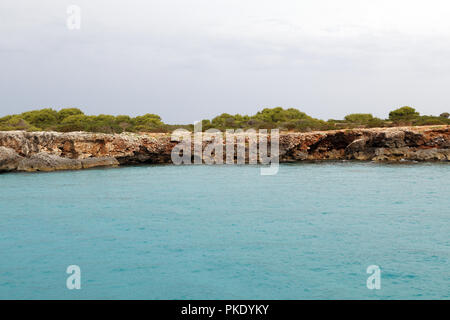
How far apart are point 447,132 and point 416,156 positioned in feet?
11.9

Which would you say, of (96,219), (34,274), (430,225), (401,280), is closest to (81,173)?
(96,219)

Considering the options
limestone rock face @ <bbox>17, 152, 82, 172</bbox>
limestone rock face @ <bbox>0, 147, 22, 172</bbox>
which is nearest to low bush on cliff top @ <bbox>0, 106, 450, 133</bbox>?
limestone rock face @ <bbox>17, 152, 82, 172</bbox>

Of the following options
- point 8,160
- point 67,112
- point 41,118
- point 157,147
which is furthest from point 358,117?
point 8,160

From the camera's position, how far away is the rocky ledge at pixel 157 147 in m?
31.5

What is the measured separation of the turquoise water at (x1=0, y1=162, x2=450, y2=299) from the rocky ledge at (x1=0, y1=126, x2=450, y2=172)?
940cm

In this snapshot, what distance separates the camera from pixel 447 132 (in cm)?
3444

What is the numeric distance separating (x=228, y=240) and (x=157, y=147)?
25.7 m

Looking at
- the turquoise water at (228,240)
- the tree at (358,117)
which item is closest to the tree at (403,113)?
the tree at (358,117)

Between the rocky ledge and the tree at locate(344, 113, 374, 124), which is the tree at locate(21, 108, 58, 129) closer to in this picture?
the rocky ledge

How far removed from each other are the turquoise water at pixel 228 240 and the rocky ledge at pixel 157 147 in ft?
30.8

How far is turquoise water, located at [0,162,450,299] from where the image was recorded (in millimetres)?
8078

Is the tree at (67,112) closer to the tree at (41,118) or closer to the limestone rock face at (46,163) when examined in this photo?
the tree at (41,118)

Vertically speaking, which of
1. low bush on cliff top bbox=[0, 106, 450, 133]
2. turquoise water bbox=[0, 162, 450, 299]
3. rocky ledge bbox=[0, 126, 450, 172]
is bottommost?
turquoise water bbox=[0, 162, 450, 299]

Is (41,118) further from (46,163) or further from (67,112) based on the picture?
(46,163)
